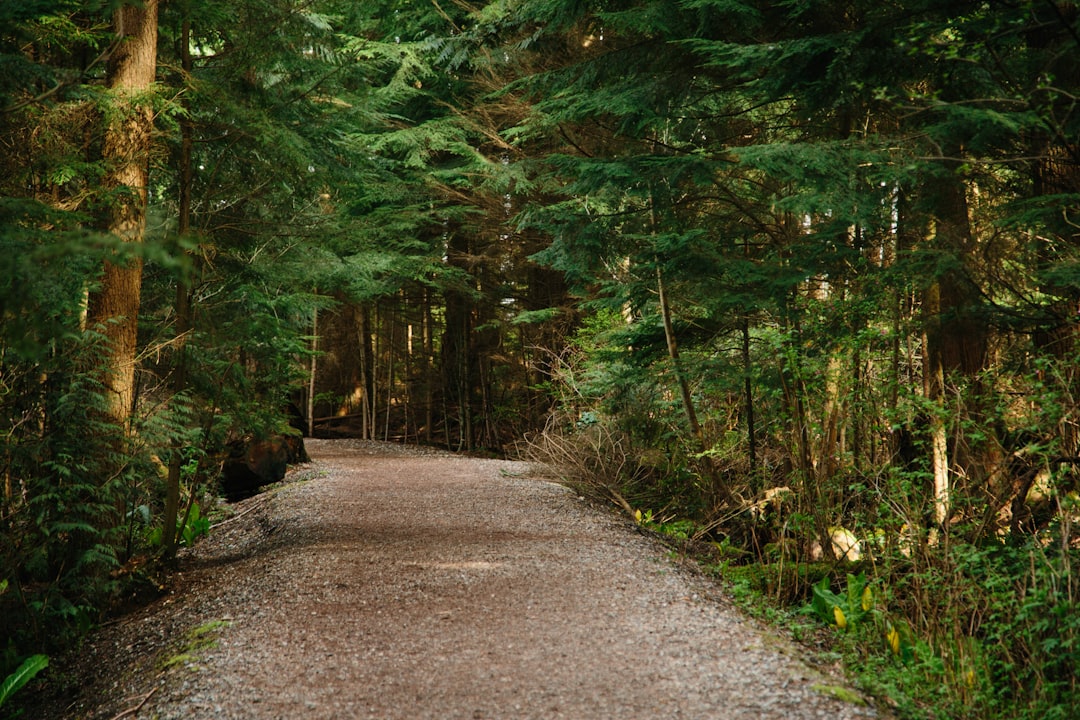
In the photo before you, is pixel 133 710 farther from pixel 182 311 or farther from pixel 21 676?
pixel 182 311

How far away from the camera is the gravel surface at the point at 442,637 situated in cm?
359

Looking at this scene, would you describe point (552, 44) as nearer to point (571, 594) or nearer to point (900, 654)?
point (571, 594)

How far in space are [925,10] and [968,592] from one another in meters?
3.86

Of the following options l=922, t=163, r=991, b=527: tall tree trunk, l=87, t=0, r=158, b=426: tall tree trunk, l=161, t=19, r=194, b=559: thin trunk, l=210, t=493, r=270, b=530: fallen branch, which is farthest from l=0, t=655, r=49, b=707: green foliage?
l=922, t=163, r=991, b=527: tall tree trunk

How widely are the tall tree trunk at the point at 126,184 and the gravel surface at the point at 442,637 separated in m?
1.77

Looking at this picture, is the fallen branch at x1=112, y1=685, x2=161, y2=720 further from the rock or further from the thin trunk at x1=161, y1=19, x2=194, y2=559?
the rock

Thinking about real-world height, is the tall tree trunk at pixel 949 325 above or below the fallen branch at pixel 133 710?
above

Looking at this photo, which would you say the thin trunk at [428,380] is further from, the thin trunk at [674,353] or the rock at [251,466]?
the thin trunk at [674,353]

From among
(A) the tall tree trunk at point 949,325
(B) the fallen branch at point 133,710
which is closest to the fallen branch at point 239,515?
(B) the fallen branch at point 133,710

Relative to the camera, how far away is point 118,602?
6.01m

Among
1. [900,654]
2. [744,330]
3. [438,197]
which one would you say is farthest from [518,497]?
[438,197]

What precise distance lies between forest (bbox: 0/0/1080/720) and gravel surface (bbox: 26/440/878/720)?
532 mm

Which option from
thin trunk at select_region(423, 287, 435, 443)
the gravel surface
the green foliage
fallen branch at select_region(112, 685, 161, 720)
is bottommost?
the green foliage

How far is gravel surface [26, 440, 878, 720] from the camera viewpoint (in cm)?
359
